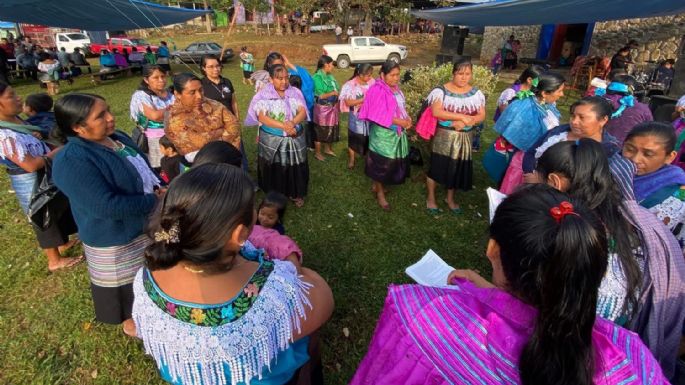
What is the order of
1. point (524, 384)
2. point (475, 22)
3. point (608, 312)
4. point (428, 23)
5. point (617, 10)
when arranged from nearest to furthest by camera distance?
point (524, 384) < point (608, 312) < point (617, 10) < point (475, 22) < point (428, 23)

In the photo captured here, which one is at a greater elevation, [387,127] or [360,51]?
[360,51]

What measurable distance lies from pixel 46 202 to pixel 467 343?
3.15 meters

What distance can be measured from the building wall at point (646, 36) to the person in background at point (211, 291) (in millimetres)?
15507

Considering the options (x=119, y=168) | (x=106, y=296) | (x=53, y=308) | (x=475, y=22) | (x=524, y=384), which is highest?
(x=475, y=22)

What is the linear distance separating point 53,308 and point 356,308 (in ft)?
8.04

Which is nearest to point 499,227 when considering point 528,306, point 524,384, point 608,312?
point 528,306

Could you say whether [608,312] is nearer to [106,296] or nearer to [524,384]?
[524,384]

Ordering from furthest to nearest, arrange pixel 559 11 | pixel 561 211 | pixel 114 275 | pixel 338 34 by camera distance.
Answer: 1. pixel 338 34
2. pixel 559 11
3. pixel 114 275
4. pixel 561 211

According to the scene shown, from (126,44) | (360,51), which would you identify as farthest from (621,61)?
(126,44)

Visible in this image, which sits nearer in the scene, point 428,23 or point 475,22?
point 475,22

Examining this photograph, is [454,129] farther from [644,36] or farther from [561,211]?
[644,36]

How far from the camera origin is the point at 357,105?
5.71m

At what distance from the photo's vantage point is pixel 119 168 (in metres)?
2.07

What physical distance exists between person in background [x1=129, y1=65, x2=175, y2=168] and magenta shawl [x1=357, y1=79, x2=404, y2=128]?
2.28m
